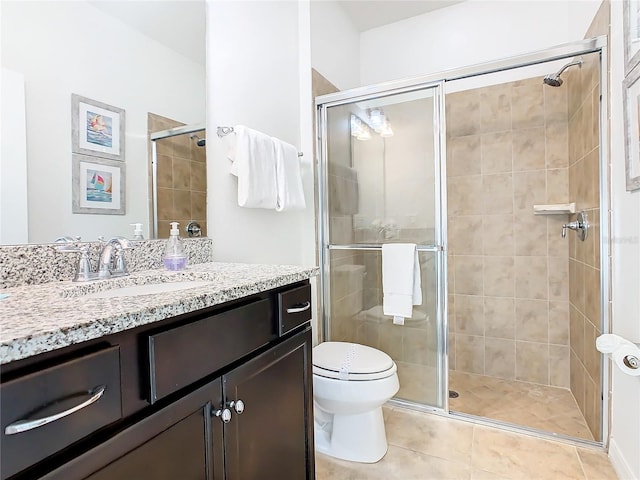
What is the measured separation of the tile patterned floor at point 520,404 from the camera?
1.82 metres

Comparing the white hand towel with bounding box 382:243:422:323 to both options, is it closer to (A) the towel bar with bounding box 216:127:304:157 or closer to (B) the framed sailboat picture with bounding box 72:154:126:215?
(A) the towel bar with bounding box 216:127:304:157

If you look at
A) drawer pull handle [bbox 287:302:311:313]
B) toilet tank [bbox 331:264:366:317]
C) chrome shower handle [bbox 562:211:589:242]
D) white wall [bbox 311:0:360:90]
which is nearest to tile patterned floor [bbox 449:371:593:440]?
toilet tank [bbox 331:264:366:317]

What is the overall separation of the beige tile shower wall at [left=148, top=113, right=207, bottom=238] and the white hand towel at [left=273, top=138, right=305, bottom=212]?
1.17ft

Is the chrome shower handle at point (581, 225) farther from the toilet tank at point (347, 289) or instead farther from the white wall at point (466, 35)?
the toilet tank at point (347, 289)

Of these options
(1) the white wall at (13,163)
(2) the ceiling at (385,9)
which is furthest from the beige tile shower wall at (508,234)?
(1) the white wall at (13,163)

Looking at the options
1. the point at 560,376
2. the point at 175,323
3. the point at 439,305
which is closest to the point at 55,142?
the point at 175,323

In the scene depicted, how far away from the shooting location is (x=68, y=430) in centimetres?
51

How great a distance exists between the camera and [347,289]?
2260 mm

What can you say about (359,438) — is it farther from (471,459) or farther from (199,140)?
(199,140)

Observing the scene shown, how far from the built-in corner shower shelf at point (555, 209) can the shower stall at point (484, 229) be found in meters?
0.01

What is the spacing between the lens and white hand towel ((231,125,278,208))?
4.94ft

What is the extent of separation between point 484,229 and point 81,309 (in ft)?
8.11

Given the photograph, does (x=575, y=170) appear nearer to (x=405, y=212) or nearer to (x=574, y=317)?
(x=574, y=317)

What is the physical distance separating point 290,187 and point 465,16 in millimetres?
1953
